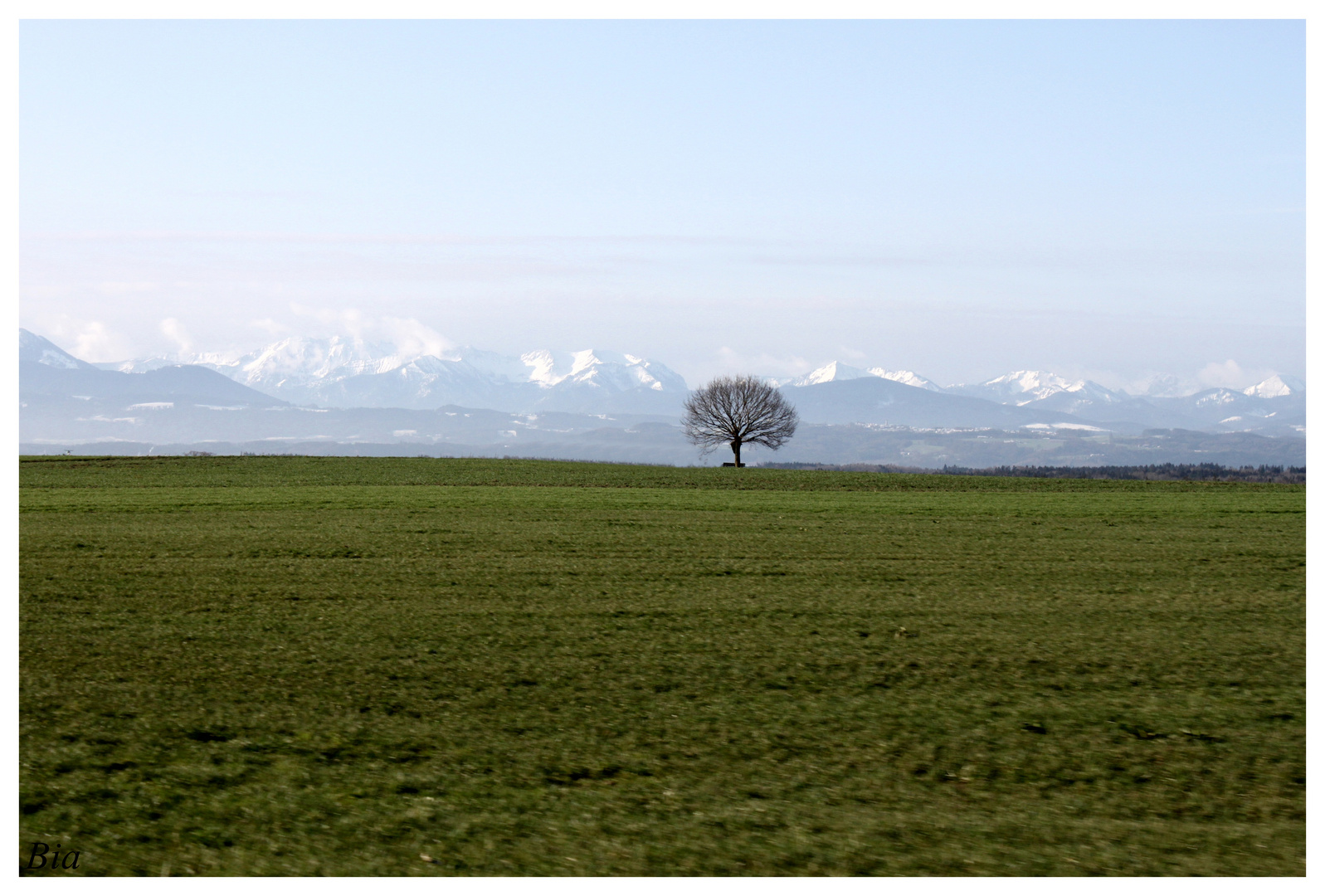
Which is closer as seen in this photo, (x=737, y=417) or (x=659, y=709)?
(x=659, y=709)

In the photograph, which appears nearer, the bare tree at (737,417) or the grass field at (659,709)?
the grass field at (659,709)

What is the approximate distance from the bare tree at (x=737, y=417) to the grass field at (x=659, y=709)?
226 ft

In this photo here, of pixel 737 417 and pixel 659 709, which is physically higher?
pixel 737 417

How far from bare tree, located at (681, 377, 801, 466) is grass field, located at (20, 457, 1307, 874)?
6883 centimetres

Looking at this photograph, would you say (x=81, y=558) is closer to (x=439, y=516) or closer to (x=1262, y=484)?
(x=439, y=516)

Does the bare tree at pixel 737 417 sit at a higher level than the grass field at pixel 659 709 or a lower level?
higher

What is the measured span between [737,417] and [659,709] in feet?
275

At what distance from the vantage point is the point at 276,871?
6633 millimetres

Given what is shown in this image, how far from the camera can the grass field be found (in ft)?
23.2

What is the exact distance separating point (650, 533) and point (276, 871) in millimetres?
21548

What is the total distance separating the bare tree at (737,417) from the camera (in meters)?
93.1

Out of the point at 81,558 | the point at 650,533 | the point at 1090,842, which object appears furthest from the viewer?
the point at 650,533

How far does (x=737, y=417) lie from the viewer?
93500 millimetres

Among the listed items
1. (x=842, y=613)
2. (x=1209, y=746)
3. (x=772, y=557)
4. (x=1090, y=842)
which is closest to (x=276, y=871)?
(x=1090, y=842)
